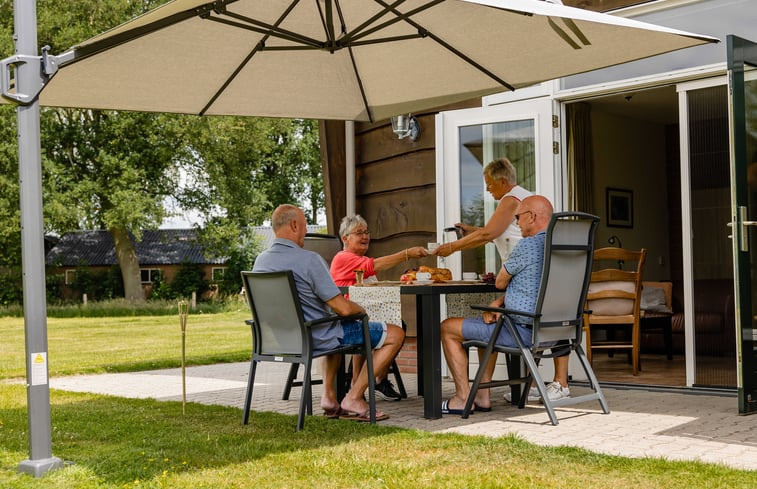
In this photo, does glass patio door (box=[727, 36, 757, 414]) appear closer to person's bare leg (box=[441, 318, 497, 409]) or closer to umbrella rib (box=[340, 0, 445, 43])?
person's bare leg (box=[441, 318, 497, 409])

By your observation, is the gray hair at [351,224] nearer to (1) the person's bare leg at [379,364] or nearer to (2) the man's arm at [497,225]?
(2) the man's arm at [497,225]

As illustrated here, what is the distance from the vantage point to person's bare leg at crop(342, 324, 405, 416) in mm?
4906

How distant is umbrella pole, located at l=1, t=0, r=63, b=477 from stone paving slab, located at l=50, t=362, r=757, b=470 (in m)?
1.81

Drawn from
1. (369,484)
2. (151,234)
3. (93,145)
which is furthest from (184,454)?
(151,234)

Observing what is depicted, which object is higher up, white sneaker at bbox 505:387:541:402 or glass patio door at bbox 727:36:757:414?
glass patio door at bbox 727:36:757:414

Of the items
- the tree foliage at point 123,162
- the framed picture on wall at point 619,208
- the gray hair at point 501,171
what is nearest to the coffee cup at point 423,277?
the gray hair at point 501,171

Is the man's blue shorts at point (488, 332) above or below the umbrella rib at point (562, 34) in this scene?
below

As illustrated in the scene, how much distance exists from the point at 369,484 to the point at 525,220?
199cm

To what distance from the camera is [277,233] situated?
471cm

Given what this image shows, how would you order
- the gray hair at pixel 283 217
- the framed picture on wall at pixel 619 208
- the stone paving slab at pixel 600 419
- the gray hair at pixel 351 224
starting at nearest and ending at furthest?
the stone paving slab at pixel 600 419 < the gray hair at pixel 283 217 < the gray hair at pixel 351 224 < the framed picture on wall at pixel 619 208

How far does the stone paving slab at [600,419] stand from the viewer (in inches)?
156

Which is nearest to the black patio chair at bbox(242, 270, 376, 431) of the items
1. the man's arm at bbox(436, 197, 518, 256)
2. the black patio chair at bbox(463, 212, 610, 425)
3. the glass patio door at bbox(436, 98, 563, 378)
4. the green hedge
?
the black patio chair at bbox(463, 212, 610, 425)

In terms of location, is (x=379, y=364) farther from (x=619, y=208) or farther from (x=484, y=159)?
(x=619, y=208)

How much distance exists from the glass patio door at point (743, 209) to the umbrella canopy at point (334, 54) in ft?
2.31
